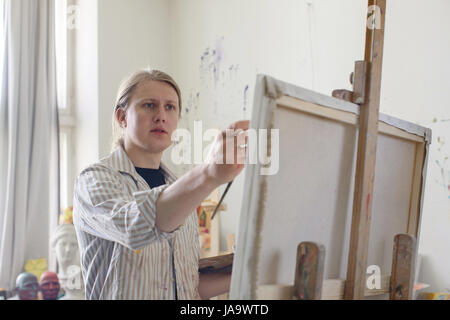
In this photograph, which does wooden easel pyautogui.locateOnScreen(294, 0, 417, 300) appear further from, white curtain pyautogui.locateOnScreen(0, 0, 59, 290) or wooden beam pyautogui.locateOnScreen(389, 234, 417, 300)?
white curtain pyautogui.locateOnScreen(0, 0, 59, 290)

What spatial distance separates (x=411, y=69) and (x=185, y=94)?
4.81 feet

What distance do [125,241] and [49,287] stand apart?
145 cm

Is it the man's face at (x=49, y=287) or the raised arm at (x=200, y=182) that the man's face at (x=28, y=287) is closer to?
the man's face at (x=49, y=287)

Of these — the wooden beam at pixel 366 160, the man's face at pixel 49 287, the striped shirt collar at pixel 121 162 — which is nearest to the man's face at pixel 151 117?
the striped shirt collar at pixel 121 162

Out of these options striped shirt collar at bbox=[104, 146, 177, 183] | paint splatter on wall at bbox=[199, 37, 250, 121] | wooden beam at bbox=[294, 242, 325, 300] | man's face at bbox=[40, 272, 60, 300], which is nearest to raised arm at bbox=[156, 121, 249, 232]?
wooden beam at bbox=[294, 242, 325, 300]

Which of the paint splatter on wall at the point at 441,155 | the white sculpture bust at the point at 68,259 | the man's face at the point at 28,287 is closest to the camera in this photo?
the paint splatter on wall at the point at 441,155

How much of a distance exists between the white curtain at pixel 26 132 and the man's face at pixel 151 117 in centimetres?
142

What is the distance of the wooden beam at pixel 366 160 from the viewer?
0.70m

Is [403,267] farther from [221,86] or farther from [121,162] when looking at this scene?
[221,86]

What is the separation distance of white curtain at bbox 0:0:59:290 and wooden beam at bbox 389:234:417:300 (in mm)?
1936

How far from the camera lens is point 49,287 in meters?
1.86

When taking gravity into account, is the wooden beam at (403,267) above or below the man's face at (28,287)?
above

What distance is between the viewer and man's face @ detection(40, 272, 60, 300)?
6.10 ft
